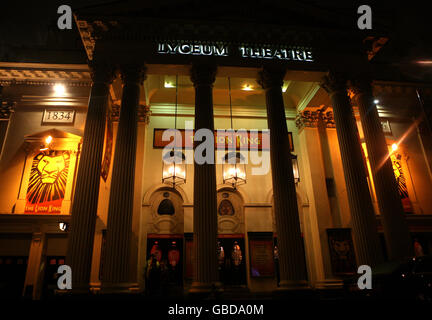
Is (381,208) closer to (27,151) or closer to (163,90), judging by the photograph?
(163,90)

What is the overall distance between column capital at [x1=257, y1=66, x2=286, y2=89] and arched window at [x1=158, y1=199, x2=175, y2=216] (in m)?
7.11

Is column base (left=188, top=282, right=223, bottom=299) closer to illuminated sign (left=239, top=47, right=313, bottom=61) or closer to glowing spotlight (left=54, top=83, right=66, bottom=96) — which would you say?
illuminated sign (left=239, top=47, right=313, bottom=61)

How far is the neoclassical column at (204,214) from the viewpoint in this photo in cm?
889

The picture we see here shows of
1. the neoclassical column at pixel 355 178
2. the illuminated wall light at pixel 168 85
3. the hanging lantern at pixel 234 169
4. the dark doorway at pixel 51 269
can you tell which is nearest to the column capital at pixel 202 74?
the hanging lantern at pixel 234 169

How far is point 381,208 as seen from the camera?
10438 mm

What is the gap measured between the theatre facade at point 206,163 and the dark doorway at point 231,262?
5cm

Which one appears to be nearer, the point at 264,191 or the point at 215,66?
the point at 215,66

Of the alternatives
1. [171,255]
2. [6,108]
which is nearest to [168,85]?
[6,108]

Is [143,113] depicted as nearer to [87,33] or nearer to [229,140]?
[87,33]


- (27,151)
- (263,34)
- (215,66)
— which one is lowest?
(27,151)

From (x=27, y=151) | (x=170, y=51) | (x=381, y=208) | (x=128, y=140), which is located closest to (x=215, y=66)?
(x=170, y=51)

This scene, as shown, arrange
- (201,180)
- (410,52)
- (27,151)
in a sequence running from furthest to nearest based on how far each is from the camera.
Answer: (410,52)
(27,151)
(201,180)
